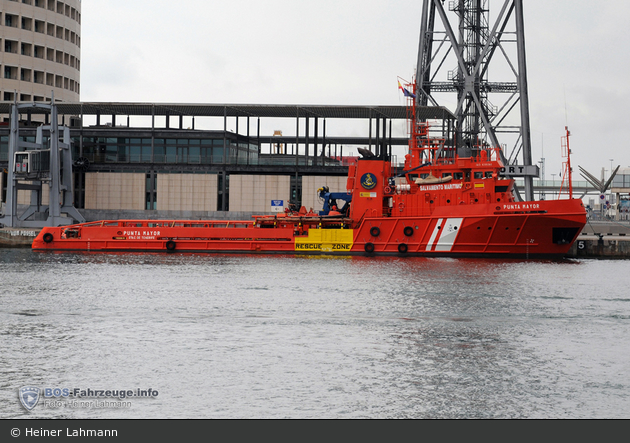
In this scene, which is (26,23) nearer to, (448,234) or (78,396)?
(448,234)

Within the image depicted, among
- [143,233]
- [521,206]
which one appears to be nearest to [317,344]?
[521,206]

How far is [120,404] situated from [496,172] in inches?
1392

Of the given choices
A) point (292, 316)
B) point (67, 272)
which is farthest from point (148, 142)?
point (292, 316)

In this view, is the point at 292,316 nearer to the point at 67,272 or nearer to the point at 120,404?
the point at 120,404

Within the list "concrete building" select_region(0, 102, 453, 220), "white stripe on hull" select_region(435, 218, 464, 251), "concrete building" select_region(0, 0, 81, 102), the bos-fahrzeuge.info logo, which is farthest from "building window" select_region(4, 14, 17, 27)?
the bos-fahrzeuge.info logo

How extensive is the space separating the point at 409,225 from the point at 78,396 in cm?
3354

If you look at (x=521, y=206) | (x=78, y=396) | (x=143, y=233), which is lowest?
(x=78, y=396)

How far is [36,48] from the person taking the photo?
3578 inches

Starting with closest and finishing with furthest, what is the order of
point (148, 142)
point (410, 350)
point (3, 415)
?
point (3, 415) < point (410, 350) < point (148, 142)

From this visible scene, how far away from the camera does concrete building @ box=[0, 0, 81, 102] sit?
87.4 meters

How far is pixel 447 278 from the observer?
3362 centimetres

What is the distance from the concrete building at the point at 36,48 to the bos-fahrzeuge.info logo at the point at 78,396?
80.4 meters

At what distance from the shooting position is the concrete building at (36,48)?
3440 inches

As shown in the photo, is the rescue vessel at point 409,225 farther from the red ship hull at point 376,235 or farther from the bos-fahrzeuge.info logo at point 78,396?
the bos-fahrzeuge.info logo at point 78,396
